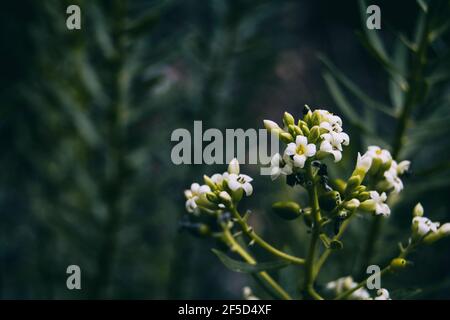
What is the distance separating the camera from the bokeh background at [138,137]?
52.4 inches

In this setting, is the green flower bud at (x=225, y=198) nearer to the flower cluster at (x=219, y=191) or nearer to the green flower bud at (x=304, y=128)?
the flower cluster at (x=219, y=191)

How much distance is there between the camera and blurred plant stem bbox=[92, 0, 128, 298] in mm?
1450

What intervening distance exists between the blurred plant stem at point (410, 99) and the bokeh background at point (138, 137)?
3 centimetres

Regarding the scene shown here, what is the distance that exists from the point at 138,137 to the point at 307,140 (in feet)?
2.71

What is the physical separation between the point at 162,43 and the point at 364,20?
61 cm

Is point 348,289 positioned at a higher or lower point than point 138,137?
lower

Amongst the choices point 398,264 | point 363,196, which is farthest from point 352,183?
point 398,264

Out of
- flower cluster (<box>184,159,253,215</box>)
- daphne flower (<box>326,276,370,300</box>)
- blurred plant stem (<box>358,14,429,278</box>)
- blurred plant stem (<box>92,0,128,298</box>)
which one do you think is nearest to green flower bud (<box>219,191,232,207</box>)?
flower cluster (<box>184,159,253,215</box>)

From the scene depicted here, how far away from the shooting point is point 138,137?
153 cm

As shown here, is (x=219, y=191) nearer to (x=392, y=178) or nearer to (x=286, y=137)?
(x=286, y=137)

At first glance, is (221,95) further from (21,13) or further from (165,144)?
(21,13)

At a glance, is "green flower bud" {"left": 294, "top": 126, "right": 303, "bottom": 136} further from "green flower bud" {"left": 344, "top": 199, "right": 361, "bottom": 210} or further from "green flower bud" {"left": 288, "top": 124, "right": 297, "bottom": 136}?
"green flower bud" {"left": 344, "top": 199, "right": 361, "bottom": 210}

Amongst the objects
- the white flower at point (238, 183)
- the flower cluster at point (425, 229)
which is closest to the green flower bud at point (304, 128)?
the white flower at point (238, 183)

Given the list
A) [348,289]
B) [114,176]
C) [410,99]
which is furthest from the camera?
[114,176]
